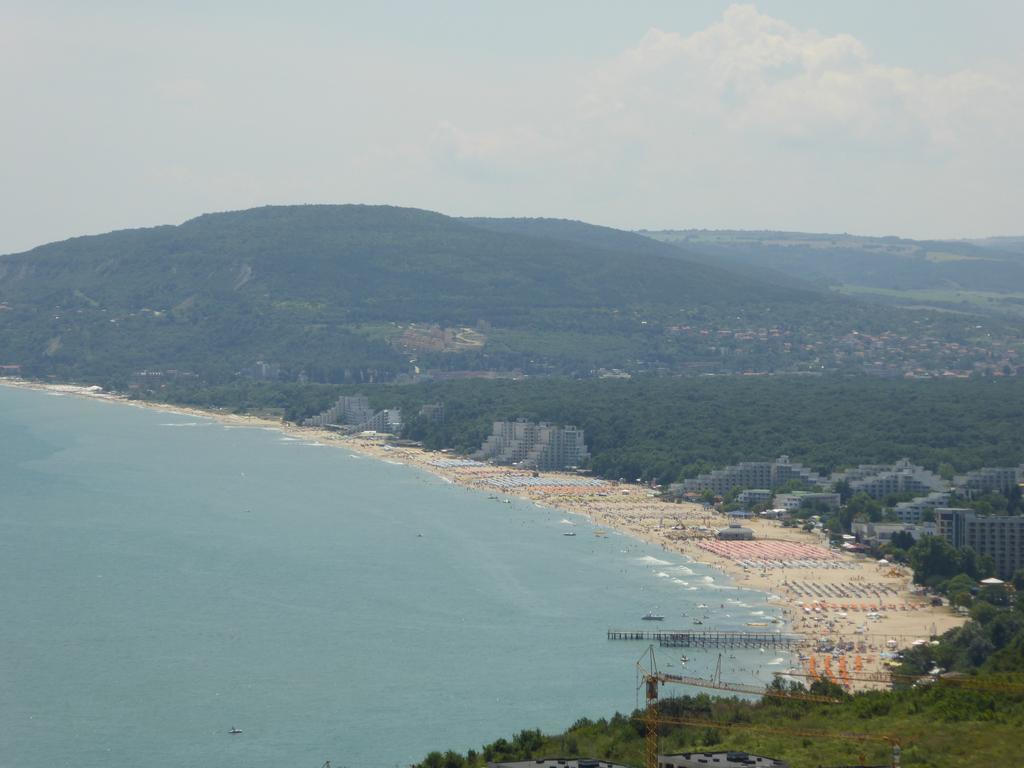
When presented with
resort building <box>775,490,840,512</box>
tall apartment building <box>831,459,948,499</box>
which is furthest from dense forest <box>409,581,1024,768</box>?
tall apartment building <box>831,459,948,499</box>

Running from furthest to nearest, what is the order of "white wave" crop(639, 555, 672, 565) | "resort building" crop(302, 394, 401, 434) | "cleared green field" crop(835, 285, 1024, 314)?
"cleared green field" crop(835, 285, 1024, 314)
"resort building" crop(302, 394, 401, 434)
"white wave" crop(639, 555, 672, 565)

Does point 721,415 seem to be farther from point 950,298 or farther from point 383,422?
point 950,298

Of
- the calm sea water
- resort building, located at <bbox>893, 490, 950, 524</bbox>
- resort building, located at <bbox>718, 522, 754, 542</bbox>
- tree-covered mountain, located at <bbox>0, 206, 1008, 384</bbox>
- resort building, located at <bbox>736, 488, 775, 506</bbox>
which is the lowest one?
the calm sea water

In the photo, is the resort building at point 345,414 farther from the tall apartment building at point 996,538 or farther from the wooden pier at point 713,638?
the wooden pier at point 713,638

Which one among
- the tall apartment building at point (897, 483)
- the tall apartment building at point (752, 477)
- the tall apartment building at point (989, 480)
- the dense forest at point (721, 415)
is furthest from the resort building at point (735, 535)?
the dense forest at point (721, 415)

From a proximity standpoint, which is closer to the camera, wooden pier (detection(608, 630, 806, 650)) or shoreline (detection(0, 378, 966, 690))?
wooden pier (detection(608, 630, 806, 650))

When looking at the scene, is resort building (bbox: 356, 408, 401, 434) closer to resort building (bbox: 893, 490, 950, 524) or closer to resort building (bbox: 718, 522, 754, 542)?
resort building (bbox: 893, 490, 950, 524)
